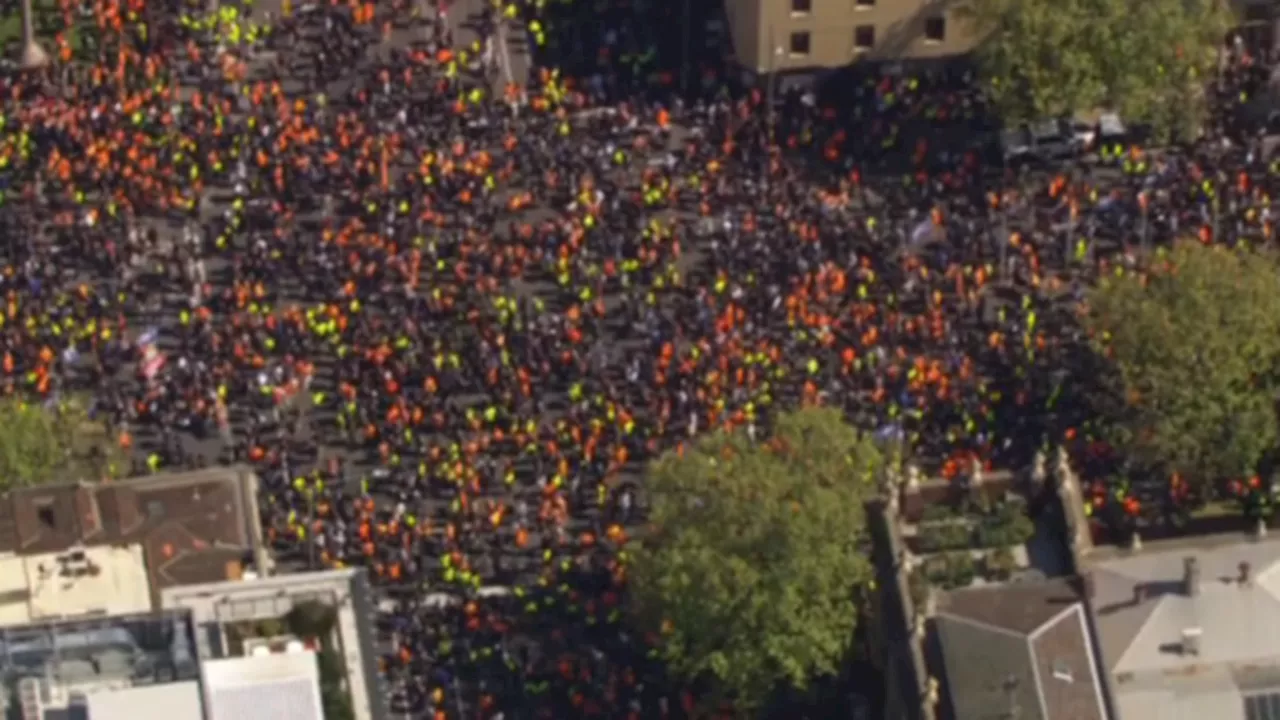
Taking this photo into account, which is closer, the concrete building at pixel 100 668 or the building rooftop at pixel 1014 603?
the concrete building at pixel 100 668

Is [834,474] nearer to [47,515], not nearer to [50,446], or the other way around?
[47,515]

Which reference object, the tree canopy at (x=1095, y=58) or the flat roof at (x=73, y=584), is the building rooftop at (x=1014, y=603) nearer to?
the flat roof at (x=73, y=584)

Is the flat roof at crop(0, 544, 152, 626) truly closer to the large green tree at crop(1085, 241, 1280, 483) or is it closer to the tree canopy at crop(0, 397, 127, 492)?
the tree canopy at crop(0, 397, 127, 492)

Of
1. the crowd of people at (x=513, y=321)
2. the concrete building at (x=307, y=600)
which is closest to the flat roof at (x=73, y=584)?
the concrete building at (x=307, y=600)

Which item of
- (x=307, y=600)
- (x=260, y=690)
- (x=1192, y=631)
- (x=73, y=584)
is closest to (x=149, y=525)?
(x=73, y=584)

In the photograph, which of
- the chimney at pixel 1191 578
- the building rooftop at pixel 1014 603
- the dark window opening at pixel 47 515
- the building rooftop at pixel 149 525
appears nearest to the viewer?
the building rooftop at pixel 1014 603

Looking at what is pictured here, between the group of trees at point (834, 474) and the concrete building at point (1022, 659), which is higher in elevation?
the group of trees at point (834, 474)

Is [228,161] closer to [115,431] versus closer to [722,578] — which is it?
[115,431]
